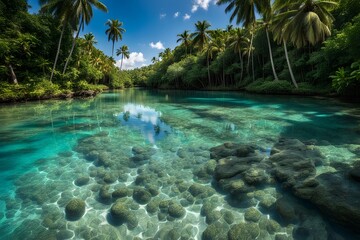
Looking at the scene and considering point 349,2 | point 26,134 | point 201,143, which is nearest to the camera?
point 201,143

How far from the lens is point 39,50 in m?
30.2

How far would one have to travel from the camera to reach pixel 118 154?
7930 millimetres

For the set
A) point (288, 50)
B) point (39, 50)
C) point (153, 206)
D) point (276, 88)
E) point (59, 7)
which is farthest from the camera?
point (288, 50)

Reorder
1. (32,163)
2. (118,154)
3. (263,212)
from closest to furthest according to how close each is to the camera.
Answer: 1. (263,212)
2. (32,163)
3. (118,154)

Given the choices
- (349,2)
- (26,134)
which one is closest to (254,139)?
(26,134)

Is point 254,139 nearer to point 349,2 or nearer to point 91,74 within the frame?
point 349,2

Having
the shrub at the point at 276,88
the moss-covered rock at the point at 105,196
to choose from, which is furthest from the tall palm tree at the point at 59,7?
the moss-covered rock at the point at 105,196

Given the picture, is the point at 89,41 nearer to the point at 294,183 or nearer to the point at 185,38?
the point at 185,38

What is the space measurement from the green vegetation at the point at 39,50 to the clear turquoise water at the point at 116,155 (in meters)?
13.8

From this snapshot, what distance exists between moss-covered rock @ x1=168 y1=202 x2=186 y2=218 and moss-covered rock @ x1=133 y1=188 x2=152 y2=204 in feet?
2.13

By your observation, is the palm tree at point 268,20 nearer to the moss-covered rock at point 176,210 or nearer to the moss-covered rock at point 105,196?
the moss-covered rock at point 176,210

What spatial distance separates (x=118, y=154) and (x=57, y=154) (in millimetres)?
2442

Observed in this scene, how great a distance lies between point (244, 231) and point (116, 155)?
212 inches

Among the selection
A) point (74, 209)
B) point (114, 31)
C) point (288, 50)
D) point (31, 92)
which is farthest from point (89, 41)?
point (74, 209)
